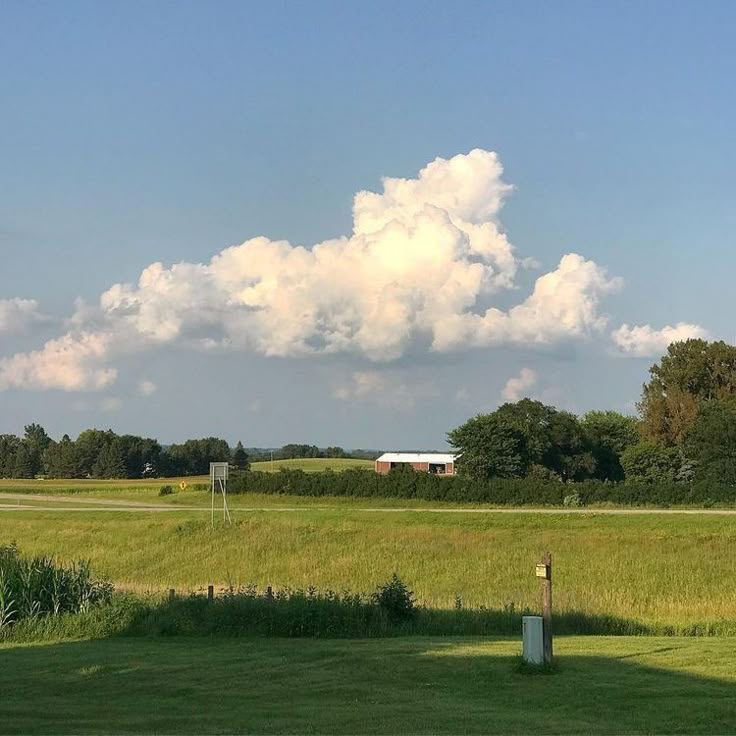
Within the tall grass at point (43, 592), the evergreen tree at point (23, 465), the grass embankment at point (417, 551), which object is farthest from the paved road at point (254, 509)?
the evergreen tree at point (23, 465)

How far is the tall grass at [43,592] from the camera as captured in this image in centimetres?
2084

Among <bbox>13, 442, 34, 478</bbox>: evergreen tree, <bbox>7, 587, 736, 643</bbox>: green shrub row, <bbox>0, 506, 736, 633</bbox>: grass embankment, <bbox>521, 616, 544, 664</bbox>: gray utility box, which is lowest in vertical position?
<bbox>0, 506, 736, 633</bbox>: grass embankment

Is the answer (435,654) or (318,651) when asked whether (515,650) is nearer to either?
(435,654)

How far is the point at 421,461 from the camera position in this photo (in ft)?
447

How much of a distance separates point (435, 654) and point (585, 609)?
8755mm

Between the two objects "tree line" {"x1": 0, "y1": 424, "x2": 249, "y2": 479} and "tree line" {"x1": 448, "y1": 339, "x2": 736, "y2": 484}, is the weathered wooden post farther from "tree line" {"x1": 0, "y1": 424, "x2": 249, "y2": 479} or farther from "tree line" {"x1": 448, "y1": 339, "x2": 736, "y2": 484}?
"tree line" {"x1": 0, "y1": 424, "x2": 249, "y2": 479}

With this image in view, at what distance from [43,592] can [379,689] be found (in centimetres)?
1254

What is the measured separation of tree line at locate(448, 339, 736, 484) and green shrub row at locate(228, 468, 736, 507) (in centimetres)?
1443

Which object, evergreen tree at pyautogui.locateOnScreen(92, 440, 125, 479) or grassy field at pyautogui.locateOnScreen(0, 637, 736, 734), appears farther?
evergreen tree at pyautogui.locateOnScreen(92, 440, 125, 479)

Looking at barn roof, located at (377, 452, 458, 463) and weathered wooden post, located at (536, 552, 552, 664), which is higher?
barn roof, located at (377, 452, 458, 463)

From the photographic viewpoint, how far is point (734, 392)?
85.7m

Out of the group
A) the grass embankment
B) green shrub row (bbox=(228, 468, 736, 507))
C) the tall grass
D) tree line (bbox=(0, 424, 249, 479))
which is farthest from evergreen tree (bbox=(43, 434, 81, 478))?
the tall grass

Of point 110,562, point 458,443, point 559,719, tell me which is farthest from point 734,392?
point 559,719

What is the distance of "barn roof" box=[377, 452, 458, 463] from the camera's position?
448 ft
